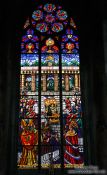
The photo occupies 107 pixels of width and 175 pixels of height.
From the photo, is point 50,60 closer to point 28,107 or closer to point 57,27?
point 57,27

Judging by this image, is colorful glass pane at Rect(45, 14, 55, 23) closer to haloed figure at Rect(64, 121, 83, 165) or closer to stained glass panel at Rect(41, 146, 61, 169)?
haloed figure at Rect(64, 121, 83, 165)

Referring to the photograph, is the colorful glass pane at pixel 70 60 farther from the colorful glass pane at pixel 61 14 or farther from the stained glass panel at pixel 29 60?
the colorful glass pane at pixel 61 14

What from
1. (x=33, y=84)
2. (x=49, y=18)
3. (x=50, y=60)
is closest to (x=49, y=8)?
(x=49, y=18)

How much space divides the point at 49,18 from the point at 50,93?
233cm

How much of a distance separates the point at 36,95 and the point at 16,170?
194 cm

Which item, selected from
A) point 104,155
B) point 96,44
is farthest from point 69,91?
point 104,155

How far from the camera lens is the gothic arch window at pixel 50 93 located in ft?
29.4

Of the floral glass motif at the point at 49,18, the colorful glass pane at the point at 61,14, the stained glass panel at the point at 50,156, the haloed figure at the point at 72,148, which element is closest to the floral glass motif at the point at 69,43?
the floral glass motif at the point at 49,18

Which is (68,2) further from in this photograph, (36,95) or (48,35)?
(36,95)

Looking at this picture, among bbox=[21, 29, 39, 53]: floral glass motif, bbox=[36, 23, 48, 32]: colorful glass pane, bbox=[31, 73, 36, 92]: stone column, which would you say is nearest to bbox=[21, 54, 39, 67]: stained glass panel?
bbox=[21, 29, 39, 53]: floral glass motif

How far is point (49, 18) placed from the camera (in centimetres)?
1069

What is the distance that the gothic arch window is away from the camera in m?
8.97

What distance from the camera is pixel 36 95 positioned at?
9.56 m

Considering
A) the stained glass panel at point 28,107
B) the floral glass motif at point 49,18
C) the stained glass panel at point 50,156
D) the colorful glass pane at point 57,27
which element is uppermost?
the floral glass motif at point 49,18
